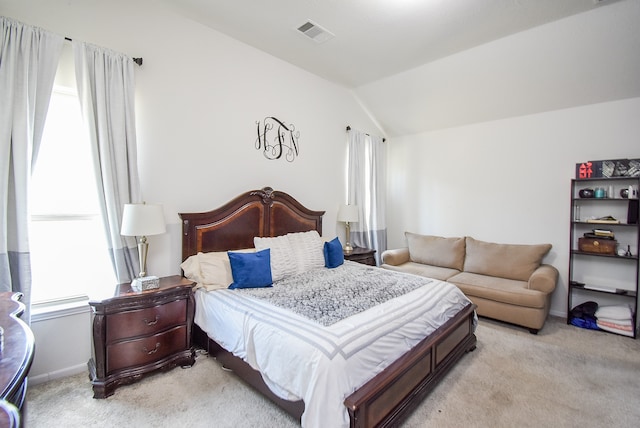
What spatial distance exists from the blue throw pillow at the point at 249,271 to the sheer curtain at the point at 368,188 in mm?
2196

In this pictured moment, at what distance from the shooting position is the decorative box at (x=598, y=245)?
10.8 feet

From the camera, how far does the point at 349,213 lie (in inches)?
169

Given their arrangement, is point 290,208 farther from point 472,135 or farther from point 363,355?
point 472,135

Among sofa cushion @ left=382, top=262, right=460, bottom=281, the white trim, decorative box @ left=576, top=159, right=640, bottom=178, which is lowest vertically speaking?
sofa cushion @ left=382, top=262, right=460, bottom=281

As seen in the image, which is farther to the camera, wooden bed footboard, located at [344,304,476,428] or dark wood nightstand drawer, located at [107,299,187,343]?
dark wood nightstand drawer, located at [107,299,187,343]

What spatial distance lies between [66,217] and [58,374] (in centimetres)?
121

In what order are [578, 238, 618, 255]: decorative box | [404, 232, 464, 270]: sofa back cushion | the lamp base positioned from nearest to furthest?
the lamp base, [578, 238, 618, 255]: decorative box, [404, 232, 464, 270]: sofa back cushion

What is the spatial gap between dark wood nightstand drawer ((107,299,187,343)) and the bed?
189 millimetres

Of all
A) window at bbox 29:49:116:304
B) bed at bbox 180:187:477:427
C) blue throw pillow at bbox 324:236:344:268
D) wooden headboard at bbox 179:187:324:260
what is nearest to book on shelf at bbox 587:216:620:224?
bed at bbox 180:187:477:427

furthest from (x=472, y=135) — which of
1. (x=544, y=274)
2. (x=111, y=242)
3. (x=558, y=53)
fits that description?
(x=111, y=242)

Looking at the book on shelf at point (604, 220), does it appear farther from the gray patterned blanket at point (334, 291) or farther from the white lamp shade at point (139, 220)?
the white lamp shade at point (139, 220)

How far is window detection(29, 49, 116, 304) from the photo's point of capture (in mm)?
2379

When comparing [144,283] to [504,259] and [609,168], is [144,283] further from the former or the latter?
[609,168]

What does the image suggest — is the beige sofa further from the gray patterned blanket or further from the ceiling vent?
the ceiling vent
